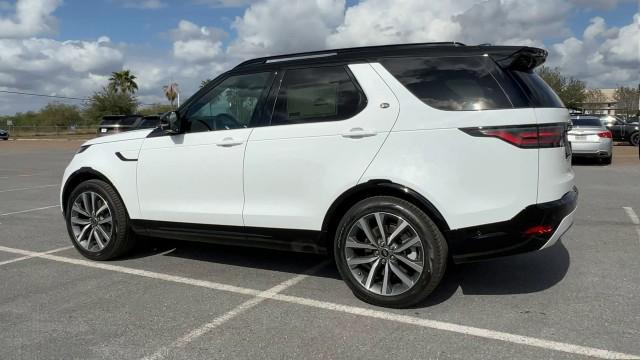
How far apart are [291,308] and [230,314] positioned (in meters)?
0.45

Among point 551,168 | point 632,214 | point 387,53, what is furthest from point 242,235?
point 632,214

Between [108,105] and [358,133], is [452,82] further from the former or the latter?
[108,105]

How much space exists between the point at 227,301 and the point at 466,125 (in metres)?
2.21

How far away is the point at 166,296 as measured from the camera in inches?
176

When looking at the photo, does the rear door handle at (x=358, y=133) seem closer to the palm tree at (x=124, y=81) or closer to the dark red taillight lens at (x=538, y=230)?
the dark red taillight lens at (x=538, y=230)

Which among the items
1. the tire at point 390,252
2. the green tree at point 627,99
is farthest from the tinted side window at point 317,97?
the green tree at point 627,99

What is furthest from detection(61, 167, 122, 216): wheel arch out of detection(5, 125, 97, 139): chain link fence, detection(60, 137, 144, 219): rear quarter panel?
detection(5, 125, 97, 139): chain link fence

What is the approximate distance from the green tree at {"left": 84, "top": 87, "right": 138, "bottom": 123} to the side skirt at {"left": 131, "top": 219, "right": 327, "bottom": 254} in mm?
60361

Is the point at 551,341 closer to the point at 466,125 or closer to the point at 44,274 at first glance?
the point at 466,125

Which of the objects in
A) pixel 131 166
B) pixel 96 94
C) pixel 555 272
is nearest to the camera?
pixel 555 272

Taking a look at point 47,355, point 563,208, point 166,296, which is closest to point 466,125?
point 563,208

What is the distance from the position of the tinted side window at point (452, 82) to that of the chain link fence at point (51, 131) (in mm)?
58334

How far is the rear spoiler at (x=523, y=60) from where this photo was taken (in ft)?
12.6

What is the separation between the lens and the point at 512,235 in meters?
3.76
